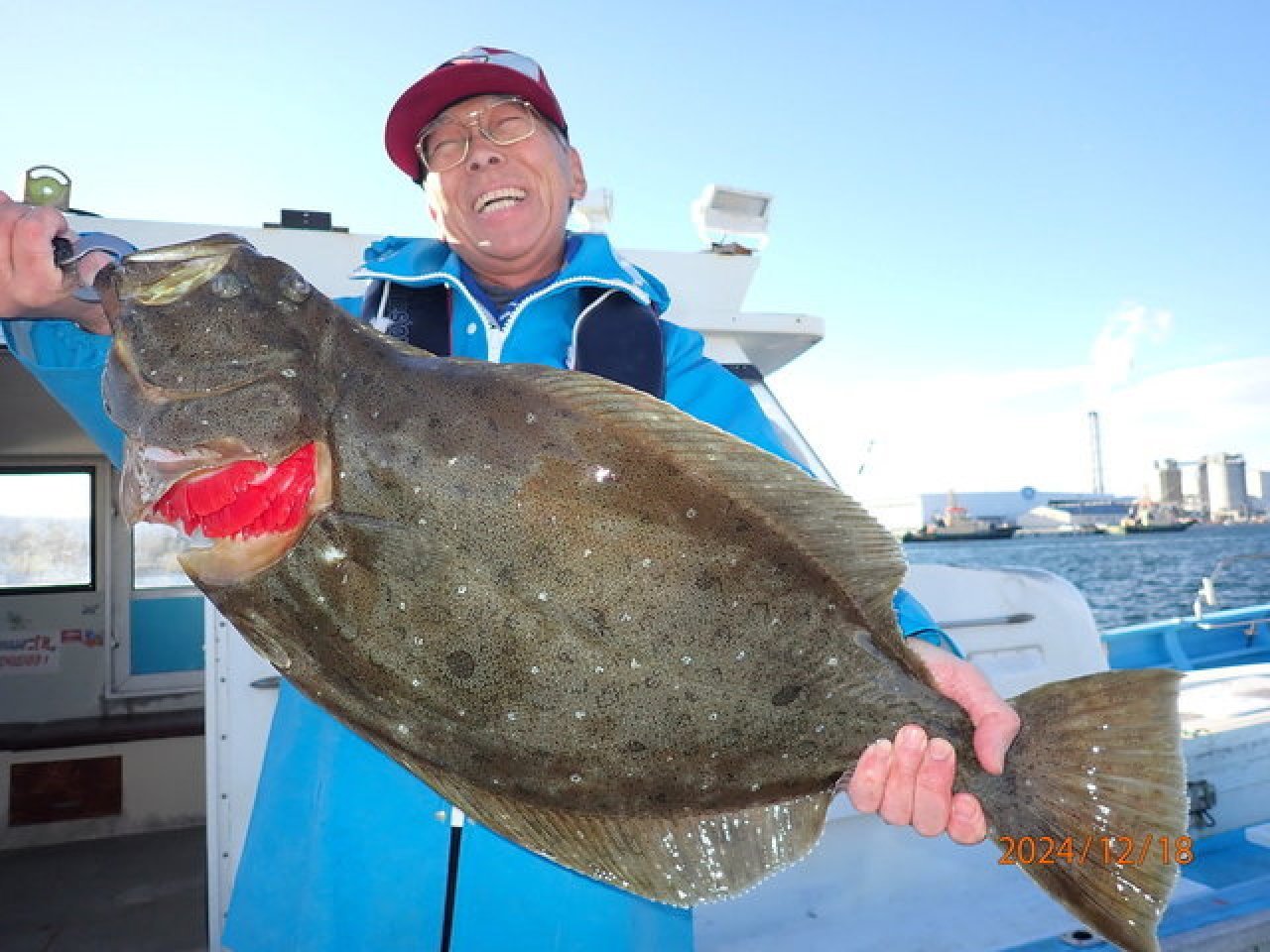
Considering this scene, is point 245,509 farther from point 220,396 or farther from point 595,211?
point 595,211

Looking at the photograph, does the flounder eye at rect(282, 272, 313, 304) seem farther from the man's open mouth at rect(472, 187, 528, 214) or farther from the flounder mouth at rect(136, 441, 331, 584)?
the man's open mouth at rect(472, 187, 528, 214)

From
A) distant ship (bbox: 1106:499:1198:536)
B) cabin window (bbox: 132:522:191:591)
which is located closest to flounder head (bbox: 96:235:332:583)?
cabin window (bbox: 132:522:191:591)

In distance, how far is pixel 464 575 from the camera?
1496 millimetres

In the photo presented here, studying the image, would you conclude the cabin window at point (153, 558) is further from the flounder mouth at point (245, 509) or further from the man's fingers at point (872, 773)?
the man's fingers at point (872, 773)

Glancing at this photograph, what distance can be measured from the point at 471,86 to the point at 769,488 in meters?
1.45

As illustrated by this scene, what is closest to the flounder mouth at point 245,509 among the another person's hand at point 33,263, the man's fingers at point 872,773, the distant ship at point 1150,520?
the another person's hand at point 33,263

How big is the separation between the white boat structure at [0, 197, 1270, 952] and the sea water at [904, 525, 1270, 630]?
4.22ft

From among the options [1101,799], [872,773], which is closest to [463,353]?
[872,773]

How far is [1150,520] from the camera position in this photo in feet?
289

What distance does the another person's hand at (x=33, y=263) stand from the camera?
5.48ft

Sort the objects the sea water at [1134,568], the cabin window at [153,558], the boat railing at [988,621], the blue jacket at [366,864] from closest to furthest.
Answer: the blue jacket at [366,864] < the boat railing at [988,621] < the cabin window at [153,558] < the sea water at [1134,568]

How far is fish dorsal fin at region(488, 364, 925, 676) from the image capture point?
1.54 metres
